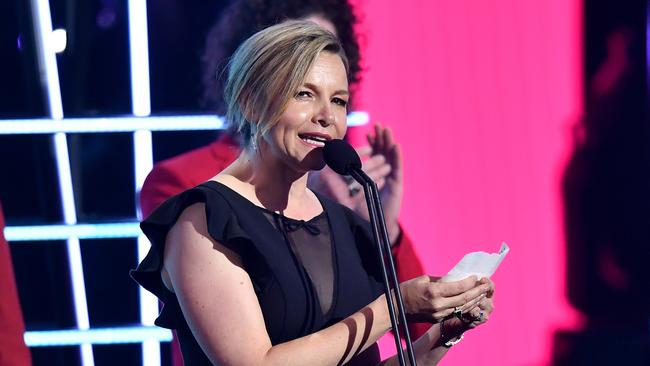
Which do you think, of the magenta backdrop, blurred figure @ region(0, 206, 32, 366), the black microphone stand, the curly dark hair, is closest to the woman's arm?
the black microphone stand

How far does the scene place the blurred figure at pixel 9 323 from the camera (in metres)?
2.31

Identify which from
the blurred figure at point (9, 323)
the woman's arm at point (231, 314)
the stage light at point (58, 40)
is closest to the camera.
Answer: the woman's arm at point (231, 314)

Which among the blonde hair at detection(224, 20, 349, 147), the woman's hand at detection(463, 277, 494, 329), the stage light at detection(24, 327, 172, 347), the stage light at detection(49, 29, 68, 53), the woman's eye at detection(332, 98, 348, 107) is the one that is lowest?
the woman's hand at detection(463, 277, 494, 329)

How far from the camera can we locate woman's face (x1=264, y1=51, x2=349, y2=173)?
62.8 inches

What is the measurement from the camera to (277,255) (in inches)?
62.9

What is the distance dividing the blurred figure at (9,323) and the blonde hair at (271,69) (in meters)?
0.99

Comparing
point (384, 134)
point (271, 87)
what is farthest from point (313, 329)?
point (384, 134)

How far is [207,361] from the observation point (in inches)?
62.3

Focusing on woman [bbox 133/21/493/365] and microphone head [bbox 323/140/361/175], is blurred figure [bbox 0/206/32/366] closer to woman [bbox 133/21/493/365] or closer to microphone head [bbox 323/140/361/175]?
woman [bbox 133/21/493/365]

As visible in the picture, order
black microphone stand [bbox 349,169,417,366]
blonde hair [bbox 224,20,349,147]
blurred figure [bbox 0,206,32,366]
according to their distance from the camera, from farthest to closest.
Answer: blurred figure [bbox 0,206,32,366] → blonde hair [bbox 224,20,349,147] → black microphone stand [bbox 349,169,417,366]

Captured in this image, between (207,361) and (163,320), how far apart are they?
0.33 ft

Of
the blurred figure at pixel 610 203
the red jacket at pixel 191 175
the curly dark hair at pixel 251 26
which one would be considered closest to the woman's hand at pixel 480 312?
the red jacket at pixel 191 175

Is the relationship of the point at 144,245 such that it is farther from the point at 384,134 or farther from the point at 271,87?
the point at 271,87

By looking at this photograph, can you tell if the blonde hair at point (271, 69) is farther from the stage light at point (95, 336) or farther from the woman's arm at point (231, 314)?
the stage light at point (95, 336)
